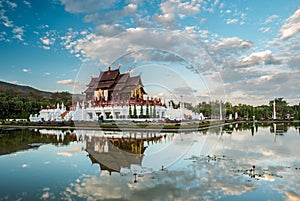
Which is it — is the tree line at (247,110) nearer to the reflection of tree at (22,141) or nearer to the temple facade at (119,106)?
the temple facade at (119,106)

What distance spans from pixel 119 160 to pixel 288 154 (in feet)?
26.7

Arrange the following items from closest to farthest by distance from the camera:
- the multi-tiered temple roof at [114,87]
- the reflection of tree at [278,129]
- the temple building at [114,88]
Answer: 1. the reflection of tree at [278,129]
2. the temple building at [114,88]
3. the multi-tiered temple roof at [114,87]

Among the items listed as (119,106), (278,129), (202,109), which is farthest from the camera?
(202,109)

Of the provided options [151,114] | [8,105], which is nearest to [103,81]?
[151,114]

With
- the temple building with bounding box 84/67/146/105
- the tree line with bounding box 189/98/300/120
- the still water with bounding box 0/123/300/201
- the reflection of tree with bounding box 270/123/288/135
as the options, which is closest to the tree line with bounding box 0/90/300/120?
the tree line with bounding box 189/98/300/120

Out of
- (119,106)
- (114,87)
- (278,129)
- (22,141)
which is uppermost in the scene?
(114,87)

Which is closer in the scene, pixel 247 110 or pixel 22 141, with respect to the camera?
pixel 22 141

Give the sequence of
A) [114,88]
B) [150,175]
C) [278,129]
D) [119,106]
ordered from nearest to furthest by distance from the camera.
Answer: [150,175] → [278,129] → [119,106] → [114,88]

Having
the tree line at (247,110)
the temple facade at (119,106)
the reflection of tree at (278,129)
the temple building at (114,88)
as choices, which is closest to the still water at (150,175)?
the reflection of tree at (278,129)

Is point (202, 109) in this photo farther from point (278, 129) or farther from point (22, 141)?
point (22, 141)

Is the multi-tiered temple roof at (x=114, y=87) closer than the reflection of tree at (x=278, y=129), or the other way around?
the reflection of tree at (x=278, y=129)

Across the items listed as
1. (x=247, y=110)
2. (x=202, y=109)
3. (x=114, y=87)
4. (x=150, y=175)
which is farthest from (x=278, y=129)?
(x=247, y=110)

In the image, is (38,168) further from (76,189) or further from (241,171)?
(241,171)

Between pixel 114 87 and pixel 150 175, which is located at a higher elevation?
pixel 114 87
